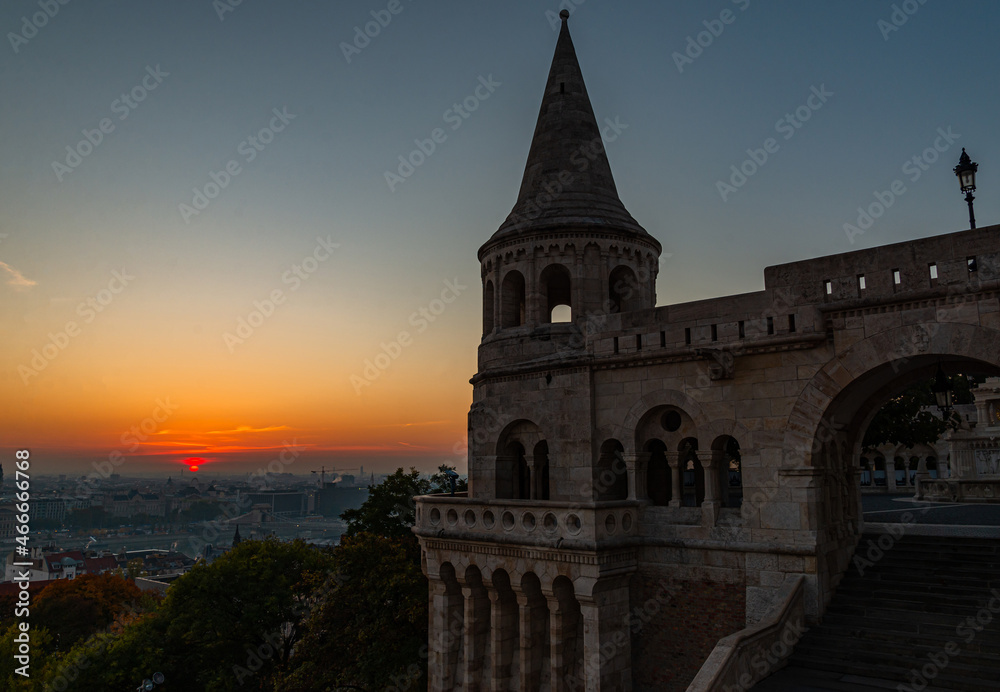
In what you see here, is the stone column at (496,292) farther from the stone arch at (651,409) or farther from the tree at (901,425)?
the tree at (901,425)

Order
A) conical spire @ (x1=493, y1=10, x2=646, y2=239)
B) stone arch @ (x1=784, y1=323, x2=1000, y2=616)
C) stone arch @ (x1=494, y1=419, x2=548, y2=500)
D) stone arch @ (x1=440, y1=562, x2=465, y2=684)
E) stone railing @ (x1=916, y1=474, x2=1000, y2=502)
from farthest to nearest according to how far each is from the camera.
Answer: stone railing @ (x1=916, y1=474, x2=1000, y2=502) → conical spire @ (x1=493, y1=10, x2=646, y2=239) → stone arch @ (x1=494, y1=419, x2=548, y2=500) → stone arch @ (x1=440, y1=562, x2=465, y2=684) → stone arch @ (x1=784, y1=323, x2=1000, y2=616)

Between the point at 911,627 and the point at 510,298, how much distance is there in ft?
40.4

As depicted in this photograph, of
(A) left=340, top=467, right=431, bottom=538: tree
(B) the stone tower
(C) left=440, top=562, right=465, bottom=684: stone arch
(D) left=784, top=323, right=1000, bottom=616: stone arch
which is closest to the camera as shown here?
(D) left=784, top=323, right=1000, bottom=616: stone arch

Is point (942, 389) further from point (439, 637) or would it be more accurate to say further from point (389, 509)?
point (389, 509)

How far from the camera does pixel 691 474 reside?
2623 centimetres

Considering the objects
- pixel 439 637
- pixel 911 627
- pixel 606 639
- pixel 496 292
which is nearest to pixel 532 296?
pixel 496 292

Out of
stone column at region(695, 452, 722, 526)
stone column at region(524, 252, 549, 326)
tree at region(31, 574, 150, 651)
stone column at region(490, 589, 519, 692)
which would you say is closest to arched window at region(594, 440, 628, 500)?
stone column at region(695, 452, 722, 526)

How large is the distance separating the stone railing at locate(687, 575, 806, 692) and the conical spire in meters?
10.6

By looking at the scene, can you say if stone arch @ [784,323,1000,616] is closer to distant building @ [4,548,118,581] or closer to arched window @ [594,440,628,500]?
arched window @ [594,440,628,500]

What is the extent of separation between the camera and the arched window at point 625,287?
19.4m

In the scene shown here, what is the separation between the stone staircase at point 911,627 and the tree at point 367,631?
12.9 m

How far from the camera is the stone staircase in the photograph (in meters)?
10.8

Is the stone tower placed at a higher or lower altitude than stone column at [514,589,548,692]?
higher

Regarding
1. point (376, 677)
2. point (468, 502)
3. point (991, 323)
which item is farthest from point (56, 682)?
point (991, 323)
